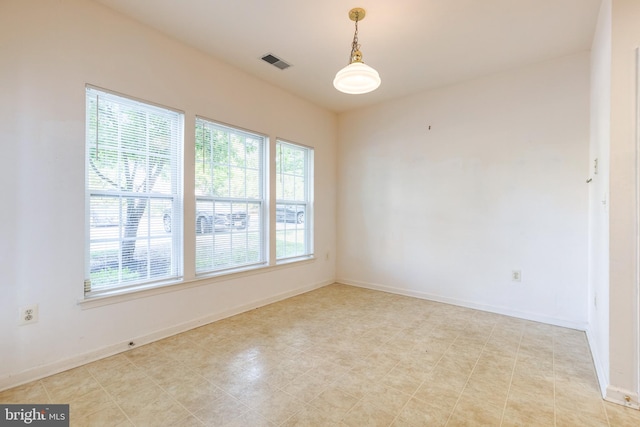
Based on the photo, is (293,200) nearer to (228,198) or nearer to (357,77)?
(228,198)

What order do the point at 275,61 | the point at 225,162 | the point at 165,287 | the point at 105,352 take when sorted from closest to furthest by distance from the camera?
1. the point at 105,352
2. the point at 165,287
3. the point at 275,61
4. the point at 225,162

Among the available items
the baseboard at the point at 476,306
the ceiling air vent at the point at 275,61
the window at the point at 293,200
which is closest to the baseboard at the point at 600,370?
the baseboard at the point at 476,306

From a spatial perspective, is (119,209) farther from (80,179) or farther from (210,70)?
(210,70)

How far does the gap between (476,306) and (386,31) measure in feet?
10.8

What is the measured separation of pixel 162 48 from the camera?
279cm

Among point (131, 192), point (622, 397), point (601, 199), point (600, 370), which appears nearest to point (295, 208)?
point (131, 192)

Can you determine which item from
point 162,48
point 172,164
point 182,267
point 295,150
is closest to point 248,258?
point 182,267

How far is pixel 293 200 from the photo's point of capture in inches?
171

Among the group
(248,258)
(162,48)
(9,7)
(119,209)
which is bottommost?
(248,258)

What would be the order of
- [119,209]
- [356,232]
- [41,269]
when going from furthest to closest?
[356,232] < [119,209] < [41,269]

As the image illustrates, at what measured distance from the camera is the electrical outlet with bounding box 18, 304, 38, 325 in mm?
2037

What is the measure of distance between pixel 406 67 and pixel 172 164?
280 cm

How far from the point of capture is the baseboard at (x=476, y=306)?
3.11 metres

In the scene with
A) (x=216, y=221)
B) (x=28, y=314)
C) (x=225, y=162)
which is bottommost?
(x=28, y=314)
